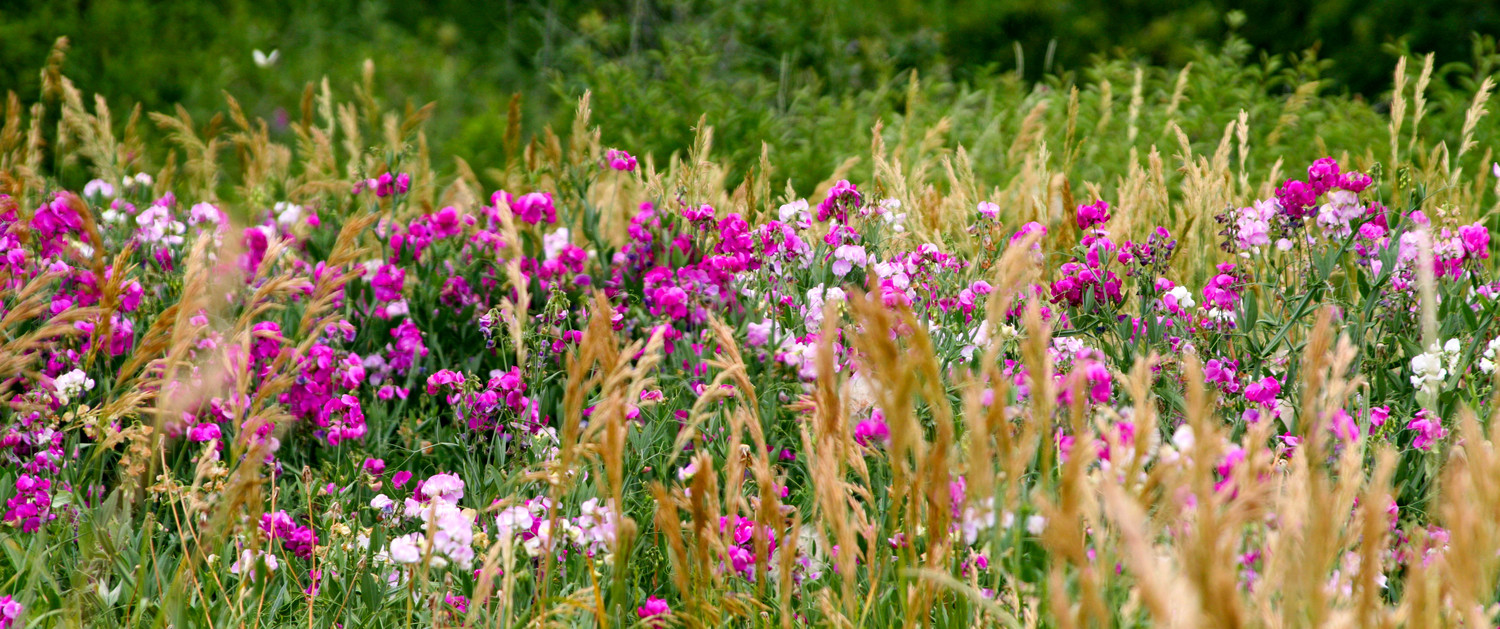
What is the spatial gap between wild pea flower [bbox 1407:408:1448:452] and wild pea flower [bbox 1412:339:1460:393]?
0.17 feet

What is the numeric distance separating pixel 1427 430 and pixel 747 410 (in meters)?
1.30

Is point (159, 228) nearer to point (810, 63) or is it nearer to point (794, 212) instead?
point (794, 212)

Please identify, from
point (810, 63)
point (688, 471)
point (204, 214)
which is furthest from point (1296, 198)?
point (810, 63)

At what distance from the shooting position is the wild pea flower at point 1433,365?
2152 millimetres

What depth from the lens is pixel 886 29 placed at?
888cm

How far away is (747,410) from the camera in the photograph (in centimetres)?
190

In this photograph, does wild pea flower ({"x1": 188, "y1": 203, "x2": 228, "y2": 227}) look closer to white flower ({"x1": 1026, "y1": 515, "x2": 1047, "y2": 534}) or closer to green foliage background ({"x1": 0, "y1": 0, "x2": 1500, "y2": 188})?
green foliage background ({"x1": 0, "y1": 0, "x2": 1500, "y2": 188})

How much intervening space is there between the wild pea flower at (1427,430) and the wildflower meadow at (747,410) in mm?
44

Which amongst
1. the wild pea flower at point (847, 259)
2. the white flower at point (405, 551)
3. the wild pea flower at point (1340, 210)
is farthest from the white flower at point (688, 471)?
the wild pea flower at point (1340, 210)

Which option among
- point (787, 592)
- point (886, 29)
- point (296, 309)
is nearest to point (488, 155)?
point (886, 29)

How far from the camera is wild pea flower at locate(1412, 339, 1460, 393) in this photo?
7.06 ft

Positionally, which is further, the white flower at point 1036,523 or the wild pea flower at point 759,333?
the wild pea flower at point 759,333

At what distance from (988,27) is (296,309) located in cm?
751

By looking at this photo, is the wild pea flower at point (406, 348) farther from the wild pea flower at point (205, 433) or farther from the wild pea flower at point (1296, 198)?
the wild pea flower at point (1296, 198)
